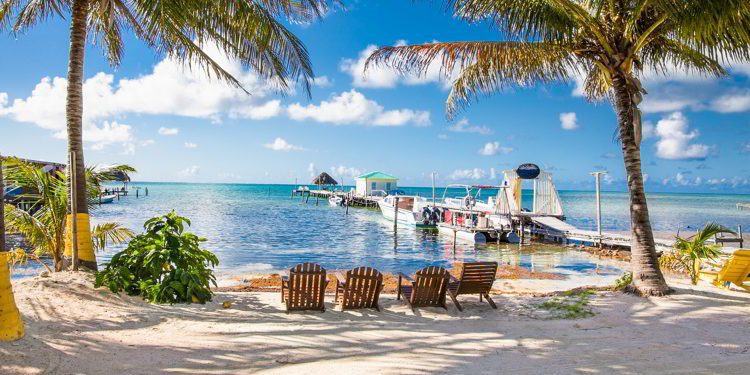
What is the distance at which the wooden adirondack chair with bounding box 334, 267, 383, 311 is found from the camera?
729cm

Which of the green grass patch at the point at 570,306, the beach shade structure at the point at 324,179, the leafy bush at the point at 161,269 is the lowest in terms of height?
the green grass patch at the point at 570,306

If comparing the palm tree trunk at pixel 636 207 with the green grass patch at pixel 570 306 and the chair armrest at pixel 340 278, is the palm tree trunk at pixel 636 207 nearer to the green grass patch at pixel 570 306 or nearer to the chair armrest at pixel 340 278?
the green grass patch at pixel 570 306

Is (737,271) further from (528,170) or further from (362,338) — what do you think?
(528,170)

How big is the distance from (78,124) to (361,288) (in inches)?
216

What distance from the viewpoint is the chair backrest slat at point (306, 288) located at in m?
7.06

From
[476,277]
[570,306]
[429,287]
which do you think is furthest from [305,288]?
[570,306]

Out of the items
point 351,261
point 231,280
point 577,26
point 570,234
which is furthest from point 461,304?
point 570,234

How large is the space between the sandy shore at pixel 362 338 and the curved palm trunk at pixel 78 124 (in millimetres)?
591

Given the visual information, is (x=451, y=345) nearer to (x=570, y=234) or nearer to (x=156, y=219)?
(x=156, y=219)

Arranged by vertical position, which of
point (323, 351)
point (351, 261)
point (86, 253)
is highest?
point (86, 253)

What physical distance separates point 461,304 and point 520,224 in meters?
19.1

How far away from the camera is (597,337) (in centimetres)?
559

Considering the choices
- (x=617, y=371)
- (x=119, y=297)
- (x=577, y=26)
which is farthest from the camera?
(x=577, y=26)

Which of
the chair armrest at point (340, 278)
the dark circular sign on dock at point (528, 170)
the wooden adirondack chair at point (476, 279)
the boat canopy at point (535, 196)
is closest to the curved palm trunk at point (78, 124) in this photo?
the chair armrest at point (340, 278)
